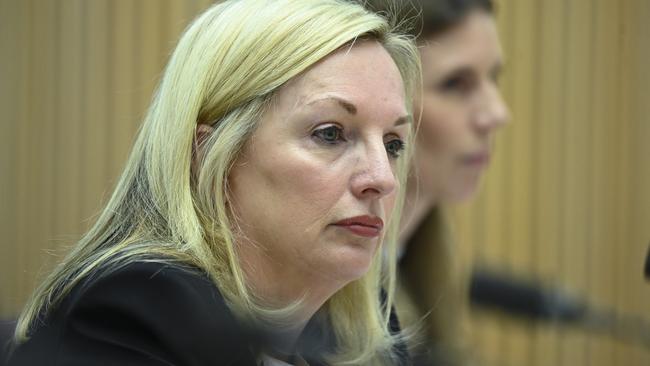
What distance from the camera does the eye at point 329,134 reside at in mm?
1995

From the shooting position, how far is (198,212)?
6.43ft

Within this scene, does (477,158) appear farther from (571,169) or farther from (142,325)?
(142,325)

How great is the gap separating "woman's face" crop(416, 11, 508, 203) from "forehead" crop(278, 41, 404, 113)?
37.3 inches

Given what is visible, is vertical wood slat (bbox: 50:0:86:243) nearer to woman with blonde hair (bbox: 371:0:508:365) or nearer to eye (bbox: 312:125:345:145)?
woman with blonde hair (bbox: 371:0:508:365)

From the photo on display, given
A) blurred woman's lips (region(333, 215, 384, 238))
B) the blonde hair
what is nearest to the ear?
the blonde hair

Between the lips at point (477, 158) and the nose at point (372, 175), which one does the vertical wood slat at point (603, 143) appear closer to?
the lips at point (477, 158)

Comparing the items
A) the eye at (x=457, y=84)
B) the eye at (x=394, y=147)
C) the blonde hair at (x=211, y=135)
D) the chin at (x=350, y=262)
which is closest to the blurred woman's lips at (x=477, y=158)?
the eye at (x=457, y=84)

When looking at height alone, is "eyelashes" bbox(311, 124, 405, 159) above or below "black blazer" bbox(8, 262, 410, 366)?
above

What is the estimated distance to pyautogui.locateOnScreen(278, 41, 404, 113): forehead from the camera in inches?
78.7

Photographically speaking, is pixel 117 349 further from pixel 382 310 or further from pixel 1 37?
pixel 1 37

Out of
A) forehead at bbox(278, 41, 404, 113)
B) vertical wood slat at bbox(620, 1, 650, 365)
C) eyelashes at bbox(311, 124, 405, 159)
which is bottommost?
vertical wood slat at bbox(620, 1, 650, 365)

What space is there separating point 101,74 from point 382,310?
2.07 meters

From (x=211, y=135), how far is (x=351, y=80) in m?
0.29

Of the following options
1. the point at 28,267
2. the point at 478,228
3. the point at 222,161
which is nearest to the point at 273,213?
the point at 222,161
